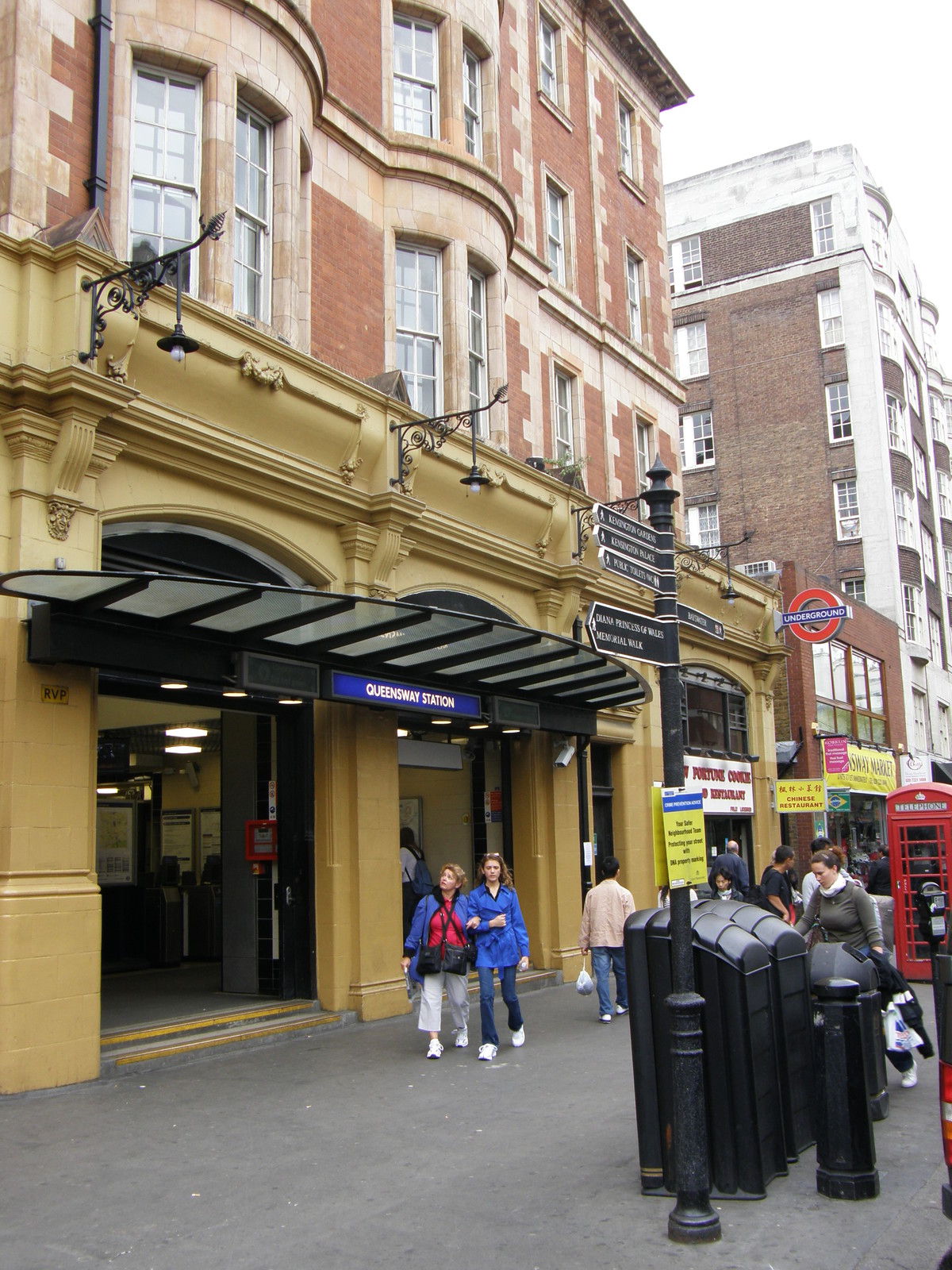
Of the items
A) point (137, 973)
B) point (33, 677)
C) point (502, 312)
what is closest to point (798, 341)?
point (502, 312)

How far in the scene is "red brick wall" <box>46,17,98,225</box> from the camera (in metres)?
10.7

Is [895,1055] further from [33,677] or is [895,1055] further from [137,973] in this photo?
[137,973]

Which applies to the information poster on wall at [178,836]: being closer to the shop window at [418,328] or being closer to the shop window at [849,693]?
the shop window at [418,328]

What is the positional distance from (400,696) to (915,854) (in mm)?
8343

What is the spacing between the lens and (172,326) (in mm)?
10805

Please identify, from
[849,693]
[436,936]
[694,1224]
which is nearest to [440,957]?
[436,936]

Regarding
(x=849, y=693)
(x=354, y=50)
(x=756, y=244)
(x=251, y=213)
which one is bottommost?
(x=849, y=693)

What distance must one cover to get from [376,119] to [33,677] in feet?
31.3

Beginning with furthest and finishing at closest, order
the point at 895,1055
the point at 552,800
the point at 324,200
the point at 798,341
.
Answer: the point at 798,341 → the point at 552,800 → the point at 324,200 → the point at 895,1055

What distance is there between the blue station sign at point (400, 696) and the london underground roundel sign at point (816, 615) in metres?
12.6

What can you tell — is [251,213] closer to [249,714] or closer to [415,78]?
[415,78]

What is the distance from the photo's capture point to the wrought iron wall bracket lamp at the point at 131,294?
9.51 m

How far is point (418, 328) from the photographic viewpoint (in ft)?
50.6

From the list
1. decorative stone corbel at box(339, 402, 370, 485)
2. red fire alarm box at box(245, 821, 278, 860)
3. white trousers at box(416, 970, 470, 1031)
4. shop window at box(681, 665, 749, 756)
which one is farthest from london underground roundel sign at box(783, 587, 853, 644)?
white trousers at box(416, 970, 470, 1031)
